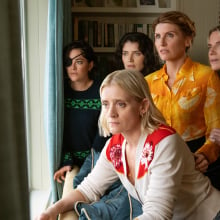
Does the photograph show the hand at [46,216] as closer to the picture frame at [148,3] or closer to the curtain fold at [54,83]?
the curtain fold at [54,83]

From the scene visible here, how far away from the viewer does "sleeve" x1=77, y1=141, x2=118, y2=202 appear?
4.99 ft

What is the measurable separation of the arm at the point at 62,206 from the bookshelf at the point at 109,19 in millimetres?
1658

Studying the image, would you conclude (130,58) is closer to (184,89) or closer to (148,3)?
(184,89)

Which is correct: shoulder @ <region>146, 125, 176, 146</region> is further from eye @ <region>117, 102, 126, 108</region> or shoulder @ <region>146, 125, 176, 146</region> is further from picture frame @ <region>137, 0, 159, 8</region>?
picture frame @ <region>137, 0, 159, 8</region>

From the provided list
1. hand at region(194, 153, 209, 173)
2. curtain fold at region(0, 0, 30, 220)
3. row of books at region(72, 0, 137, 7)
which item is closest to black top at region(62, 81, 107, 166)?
hand at region(194, 153, 209, 173)

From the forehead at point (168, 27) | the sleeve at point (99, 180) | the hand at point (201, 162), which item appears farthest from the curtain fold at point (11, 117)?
the forehead at point (168, 27)

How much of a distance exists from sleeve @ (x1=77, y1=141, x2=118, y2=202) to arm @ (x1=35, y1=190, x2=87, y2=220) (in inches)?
1.3

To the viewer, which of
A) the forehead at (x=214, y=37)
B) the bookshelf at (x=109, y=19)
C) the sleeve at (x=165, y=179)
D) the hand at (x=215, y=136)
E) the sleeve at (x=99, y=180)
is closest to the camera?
the sleeve at (x=165, y=179)

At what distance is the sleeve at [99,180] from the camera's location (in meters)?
1.52

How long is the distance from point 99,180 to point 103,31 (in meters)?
1.69

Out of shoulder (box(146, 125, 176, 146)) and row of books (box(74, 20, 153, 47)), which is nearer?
shoulder (box(146, 125, 176, 146))

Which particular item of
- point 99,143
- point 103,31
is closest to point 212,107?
point 99,143

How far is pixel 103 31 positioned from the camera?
115 inches

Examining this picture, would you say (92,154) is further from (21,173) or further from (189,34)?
(21,173)
